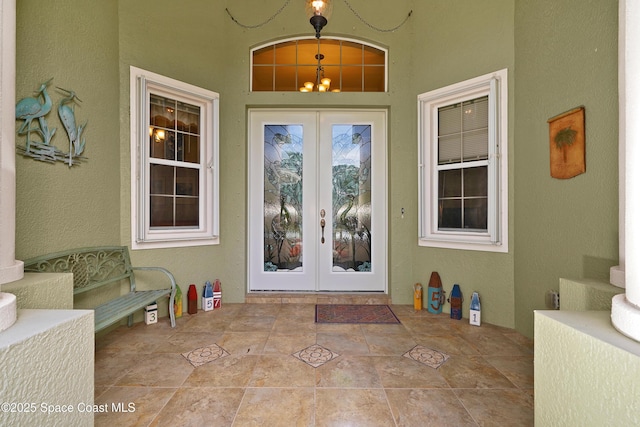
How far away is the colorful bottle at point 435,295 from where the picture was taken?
9.80 feet

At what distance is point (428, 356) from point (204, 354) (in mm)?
1744

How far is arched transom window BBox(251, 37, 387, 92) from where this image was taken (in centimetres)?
345

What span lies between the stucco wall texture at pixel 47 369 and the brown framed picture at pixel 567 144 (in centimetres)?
312

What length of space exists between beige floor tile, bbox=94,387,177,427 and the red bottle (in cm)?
125

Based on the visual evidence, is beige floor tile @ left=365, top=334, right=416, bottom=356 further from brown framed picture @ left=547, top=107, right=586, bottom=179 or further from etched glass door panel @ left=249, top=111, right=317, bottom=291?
brown framed picture @ left=547, top=107, right=586, bottom=179

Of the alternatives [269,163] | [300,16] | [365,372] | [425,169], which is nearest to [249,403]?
[365,372]

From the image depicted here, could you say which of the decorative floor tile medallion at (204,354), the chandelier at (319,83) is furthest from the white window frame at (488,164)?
the decorative floor tile medallion at (204,354)

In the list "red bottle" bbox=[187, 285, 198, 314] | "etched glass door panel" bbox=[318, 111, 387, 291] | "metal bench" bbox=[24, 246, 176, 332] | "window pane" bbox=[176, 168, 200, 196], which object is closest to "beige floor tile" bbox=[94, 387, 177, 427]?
"metal bench" bbox=[24, 246, 176, 332]

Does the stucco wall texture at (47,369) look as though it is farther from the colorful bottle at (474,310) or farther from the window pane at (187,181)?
the colorful bottle at (474,310)

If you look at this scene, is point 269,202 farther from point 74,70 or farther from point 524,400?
point 524,400

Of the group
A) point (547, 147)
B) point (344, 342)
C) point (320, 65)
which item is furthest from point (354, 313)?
point (320, 65)

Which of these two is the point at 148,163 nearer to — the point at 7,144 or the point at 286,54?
the point at 7,144

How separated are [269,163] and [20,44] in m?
2.22

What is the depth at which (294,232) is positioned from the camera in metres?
3.49
